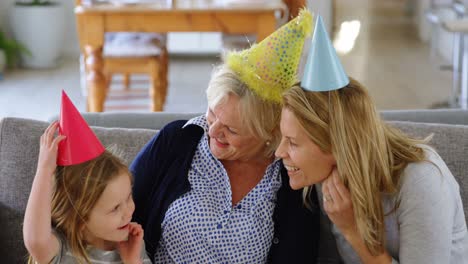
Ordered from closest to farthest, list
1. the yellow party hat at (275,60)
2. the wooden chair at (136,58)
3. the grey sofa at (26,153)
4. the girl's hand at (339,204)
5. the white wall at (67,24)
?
the girl's hand at (339,204)
the yellow party hat at (275,60)
the grey sofa at (26,153)
the wooden chair at (136,58)
the white wall at (67,24)

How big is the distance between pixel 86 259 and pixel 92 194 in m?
0.14

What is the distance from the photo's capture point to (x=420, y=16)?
783cm

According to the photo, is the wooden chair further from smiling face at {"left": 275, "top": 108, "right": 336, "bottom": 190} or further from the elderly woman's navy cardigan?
smiling face at {"left": 275, "top": 108, "right": 336, "bottom": 190}

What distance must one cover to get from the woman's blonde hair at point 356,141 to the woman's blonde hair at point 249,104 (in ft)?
0.69

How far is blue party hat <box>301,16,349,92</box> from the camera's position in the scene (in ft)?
5.41

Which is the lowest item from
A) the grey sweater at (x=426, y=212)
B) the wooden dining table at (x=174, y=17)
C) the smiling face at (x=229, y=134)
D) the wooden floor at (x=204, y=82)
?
the wooden floor at (x=204, y=82)

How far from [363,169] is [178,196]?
0.52 metres

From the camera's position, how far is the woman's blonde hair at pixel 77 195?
1644 mm

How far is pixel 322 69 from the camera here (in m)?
1.65

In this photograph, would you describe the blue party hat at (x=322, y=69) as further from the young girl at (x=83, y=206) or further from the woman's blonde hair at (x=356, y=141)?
the young girl at (x=83, y=206)

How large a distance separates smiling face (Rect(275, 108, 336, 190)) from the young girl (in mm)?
358

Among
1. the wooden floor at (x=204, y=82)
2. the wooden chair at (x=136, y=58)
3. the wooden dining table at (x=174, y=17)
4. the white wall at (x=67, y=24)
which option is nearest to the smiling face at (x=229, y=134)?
the wooden dining table at (x=174, y=17)

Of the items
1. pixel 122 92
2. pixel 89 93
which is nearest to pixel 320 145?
pixel 89 93

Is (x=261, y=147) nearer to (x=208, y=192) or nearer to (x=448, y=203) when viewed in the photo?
(x=208, y=192)
